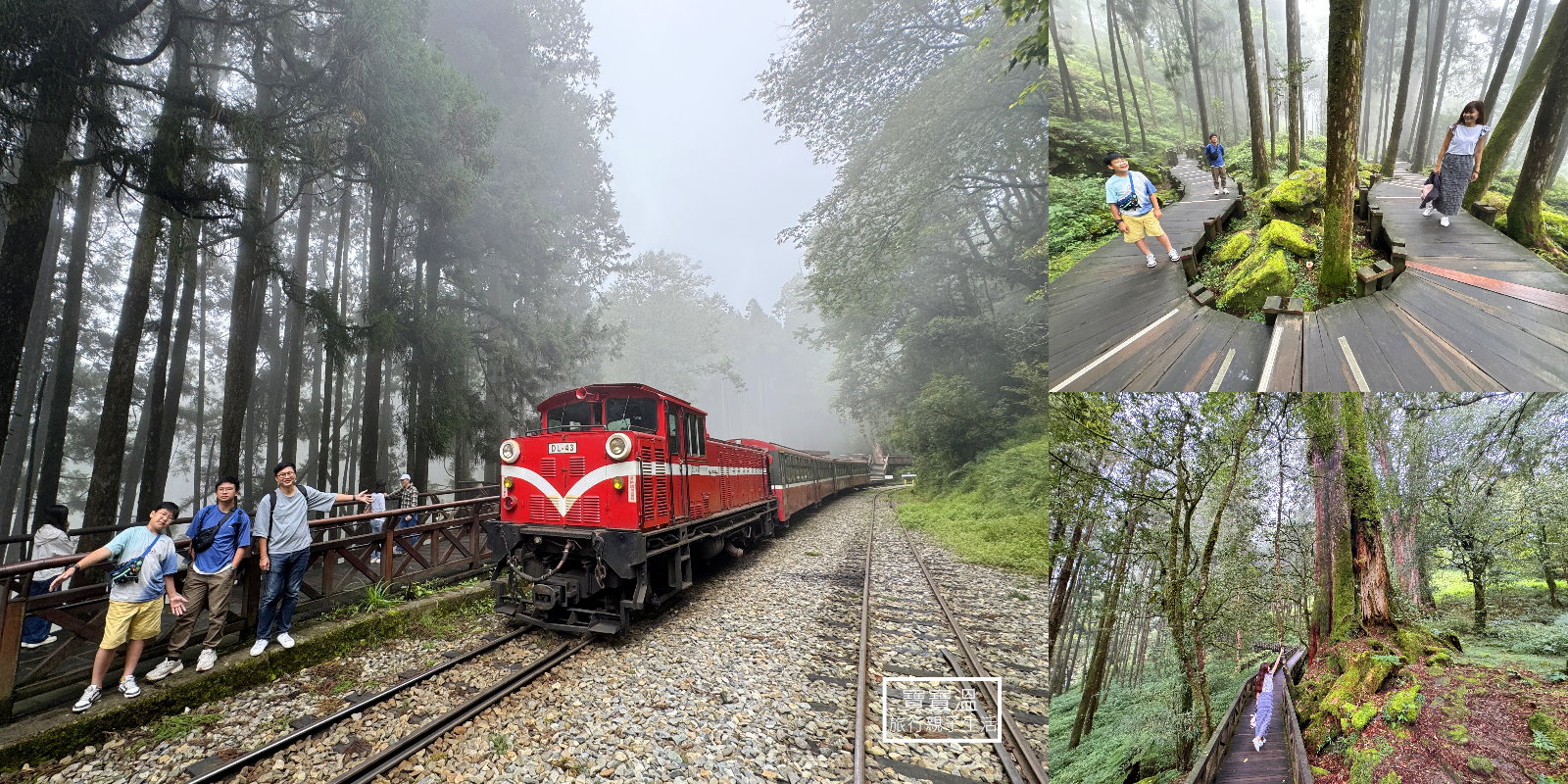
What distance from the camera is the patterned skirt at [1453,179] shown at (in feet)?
7.53

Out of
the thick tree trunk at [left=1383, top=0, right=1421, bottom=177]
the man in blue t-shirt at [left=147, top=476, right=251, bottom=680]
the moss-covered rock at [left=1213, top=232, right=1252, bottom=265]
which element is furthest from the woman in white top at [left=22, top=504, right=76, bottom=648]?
the thick tree trunk at [left=1383, top=0, right=1421, bottom=177]

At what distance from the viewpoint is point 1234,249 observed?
2139 mm

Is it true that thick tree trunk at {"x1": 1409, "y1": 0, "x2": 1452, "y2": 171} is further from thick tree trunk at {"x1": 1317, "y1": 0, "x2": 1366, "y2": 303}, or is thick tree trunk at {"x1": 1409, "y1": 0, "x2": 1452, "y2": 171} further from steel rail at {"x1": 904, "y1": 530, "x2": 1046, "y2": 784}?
steel rail at {"x1": 904, "y1": 530, "x2": 1046, "y2": 784}

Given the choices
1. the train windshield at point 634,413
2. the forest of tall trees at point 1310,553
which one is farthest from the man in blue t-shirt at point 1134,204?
the train windshield at point 634,413

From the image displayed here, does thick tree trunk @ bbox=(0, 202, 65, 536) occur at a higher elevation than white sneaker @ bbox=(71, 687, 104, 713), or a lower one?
higher

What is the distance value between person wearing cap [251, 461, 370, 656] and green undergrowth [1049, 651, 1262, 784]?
6.48m

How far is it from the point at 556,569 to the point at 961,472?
424 inches

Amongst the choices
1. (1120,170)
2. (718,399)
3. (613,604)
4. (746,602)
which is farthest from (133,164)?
(718,399)

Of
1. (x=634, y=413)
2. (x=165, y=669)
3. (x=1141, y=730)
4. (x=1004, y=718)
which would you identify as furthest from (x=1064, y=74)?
(x=165, y=669)

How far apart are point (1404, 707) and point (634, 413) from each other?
6920 millimetres

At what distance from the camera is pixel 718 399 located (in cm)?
5784

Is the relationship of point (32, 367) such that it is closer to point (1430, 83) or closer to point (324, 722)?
point (324, 722)

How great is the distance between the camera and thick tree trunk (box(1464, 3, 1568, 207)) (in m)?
2.06

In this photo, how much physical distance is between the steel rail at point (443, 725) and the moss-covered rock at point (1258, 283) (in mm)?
4958
